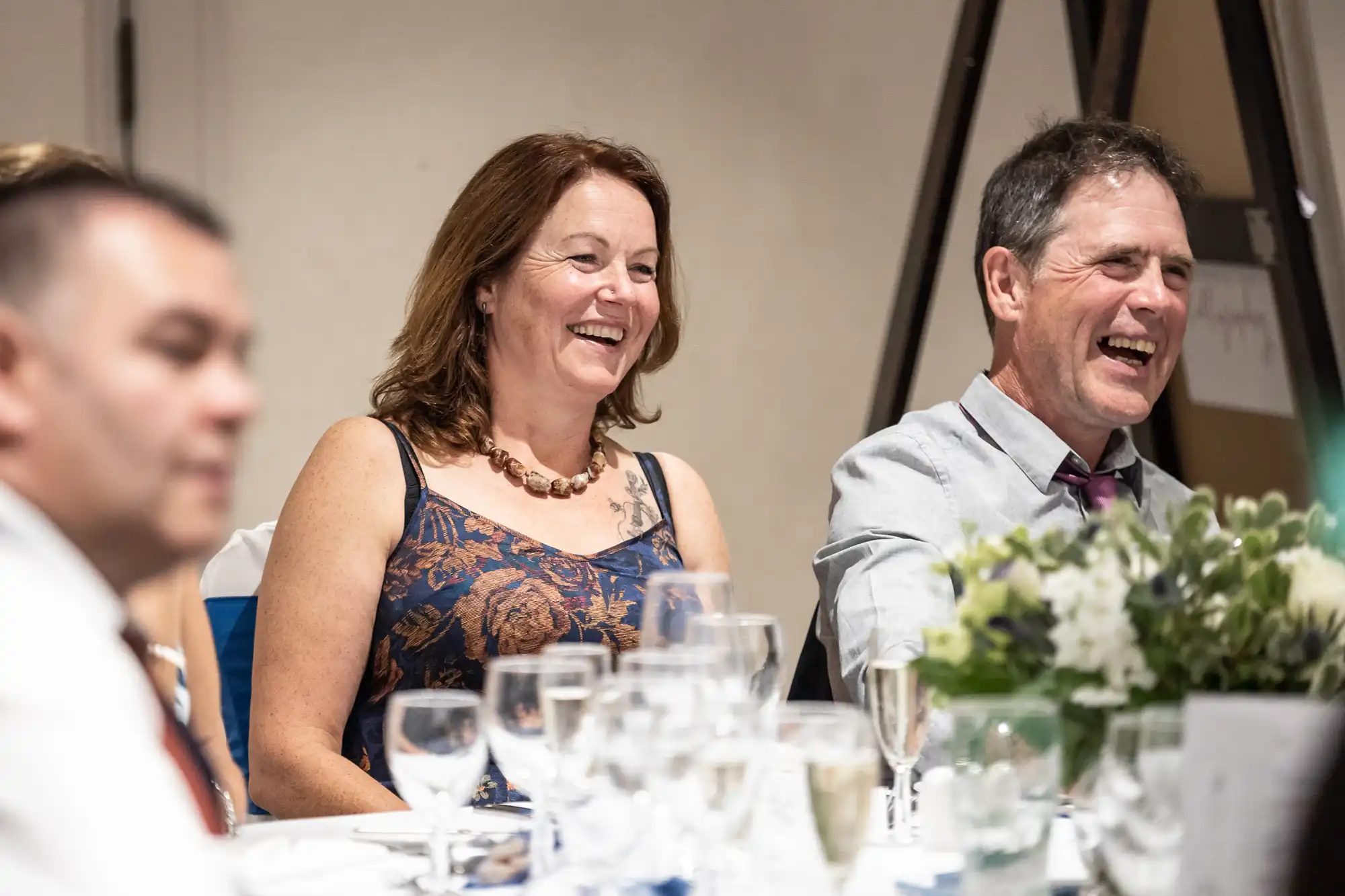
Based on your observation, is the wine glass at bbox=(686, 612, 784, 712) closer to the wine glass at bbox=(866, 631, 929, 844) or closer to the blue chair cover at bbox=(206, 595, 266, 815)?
the wine glass at bbox=(866, 631, 929, 844)

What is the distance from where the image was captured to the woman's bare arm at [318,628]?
193cm

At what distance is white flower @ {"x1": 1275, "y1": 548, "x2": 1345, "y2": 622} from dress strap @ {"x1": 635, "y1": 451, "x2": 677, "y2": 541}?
1346 mm

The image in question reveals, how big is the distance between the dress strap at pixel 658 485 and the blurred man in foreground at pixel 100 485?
1493 millimetres

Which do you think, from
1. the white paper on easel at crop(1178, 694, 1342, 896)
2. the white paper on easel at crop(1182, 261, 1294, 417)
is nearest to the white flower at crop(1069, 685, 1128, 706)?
the white paper on easel at crop(1178, 694, 1342, 896)

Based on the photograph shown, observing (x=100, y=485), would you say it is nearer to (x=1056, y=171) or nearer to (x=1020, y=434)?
Answer: (x=1020, y=434)

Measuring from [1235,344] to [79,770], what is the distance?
→ 9.72 ft

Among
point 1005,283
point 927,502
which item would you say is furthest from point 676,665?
point 1005,283

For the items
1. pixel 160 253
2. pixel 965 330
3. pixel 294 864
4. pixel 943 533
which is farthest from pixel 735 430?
pixel 160 253

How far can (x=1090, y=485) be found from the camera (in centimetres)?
227

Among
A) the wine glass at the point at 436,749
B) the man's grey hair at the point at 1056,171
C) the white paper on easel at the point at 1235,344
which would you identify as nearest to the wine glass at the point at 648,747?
the wine glass at the point at 436,749

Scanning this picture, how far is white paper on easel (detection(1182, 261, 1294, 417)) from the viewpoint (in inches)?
120

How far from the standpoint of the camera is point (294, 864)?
1229mm

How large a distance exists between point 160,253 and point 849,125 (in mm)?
3706

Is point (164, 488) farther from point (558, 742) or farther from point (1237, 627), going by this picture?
point (1237, 627)
